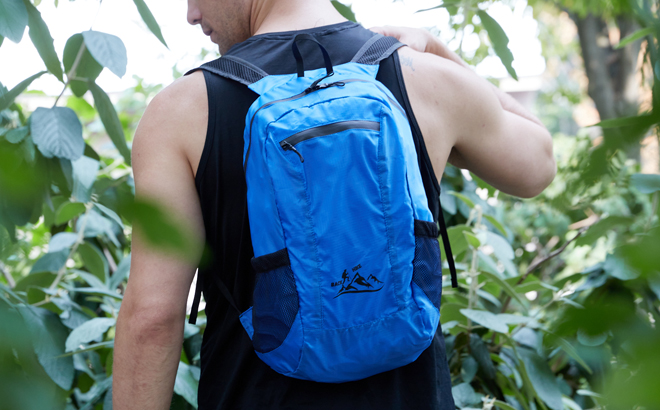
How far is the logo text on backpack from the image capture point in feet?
2.91

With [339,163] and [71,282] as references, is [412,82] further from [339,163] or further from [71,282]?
[71,282]

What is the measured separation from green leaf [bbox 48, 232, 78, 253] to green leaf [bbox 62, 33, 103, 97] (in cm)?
56

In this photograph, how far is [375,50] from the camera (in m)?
1.05

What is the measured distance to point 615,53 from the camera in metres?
6.41

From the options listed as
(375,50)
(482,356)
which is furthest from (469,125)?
(482,356)

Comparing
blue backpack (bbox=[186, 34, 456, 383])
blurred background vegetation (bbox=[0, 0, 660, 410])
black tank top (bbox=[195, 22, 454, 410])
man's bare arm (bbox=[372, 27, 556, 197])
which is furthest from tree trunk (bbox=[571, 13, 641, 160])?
blue backpack (bbox=[186, 34, 456, 383])

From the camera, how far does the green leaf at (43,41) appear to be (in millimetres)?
1131

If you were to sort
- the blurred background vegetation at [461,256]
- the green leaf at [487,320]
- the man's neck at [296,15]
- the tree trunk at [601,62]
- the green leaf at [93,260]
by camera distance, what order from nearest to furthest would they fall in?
the blurred background vegetation at [461,256]
the man's neck at [296,15]
the green leaf at [487,320]
the green leaf at [93,260]
the tree trunk at [601,62]

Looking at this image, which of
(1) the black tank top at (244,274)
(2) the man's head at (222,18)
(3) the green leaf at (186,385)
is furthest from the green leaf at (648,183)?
(3) the green leaf at (186,385)

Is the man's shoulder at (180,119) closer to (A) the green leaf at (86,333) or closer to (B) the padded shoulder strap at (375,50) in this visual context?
(B) the padded shoulder strap at (375,50)

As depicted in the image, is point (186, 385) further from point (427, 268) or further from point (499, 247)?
point (499, 247)

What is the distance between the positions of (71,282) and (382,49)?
1.55 metres

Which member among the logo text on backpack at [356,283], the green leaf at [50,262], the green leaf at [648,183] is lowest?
the green leaf at [50,262]

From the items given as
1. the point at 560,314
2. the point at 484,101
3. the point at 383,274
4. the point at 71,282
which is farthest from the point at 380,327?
the point at 71,282
